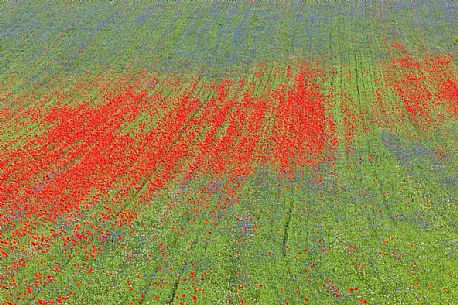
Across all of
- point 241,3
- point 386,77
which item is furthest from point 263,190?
point 241,3

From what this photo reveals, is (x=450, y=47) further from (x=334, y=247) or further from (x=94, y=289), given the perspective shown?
(x=94, y=289)

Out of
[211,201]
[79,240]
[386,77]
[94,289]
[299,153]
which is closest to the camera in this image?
[94,289]

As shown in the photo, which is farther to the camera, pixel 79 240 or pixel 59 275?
pixel 79 240

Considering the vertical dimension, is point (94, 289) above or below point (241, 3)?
below

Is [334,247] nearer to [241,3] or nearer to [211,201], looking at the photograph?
[211,201]

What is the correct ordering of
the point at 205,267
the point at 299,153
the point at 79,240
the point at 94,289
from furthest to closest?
1. the point at 299,153
2. the point at 79,240
3. the point at 205,267
4. the point at 94,289

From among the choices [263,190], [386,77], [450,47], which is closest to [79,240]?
[263,190]
